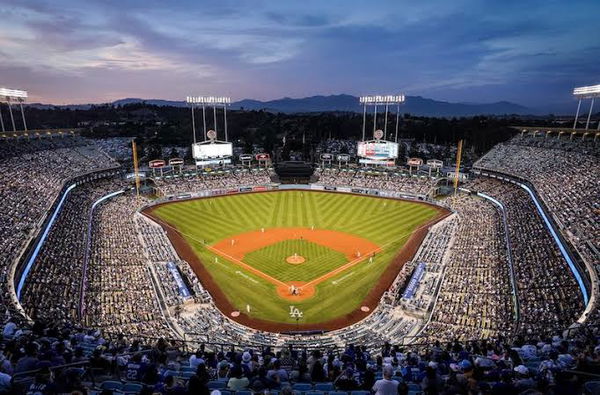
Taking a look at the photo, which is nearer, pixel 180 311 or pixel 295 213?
pixel 180 311

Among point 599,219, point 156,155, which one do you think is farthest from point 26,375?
point 156,155

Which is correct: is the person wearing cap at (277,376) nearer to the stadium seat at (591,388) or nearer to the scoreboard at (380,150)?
the stadium seat at (591,388)

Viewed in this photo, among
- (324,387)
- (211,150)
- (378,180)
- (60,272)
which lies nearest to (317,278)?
(60,272)

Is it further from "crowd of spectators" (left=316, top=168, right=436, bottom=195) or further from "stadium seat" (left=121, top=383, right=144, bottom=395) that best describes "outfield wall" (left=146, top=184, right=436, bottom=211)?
"stadium seat" (left=121, top=383, right=144, bottom=395)

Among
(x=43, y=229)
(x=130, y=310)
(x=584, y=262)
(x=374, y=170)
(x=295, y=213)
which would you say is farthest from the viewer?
(x=374, y=170)

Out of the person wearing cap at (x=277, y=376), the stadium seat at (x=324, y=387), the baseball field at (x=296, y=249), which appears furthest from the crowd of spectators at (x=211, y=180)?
the stadium seat at (x=324, y=387)

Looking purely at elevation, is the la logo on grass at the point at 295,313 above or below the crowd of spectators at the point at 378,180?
below

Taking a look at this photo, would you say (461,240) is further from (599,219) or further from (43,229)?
(43,229)

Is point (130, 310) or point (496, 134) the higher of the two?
point (496, 134)
